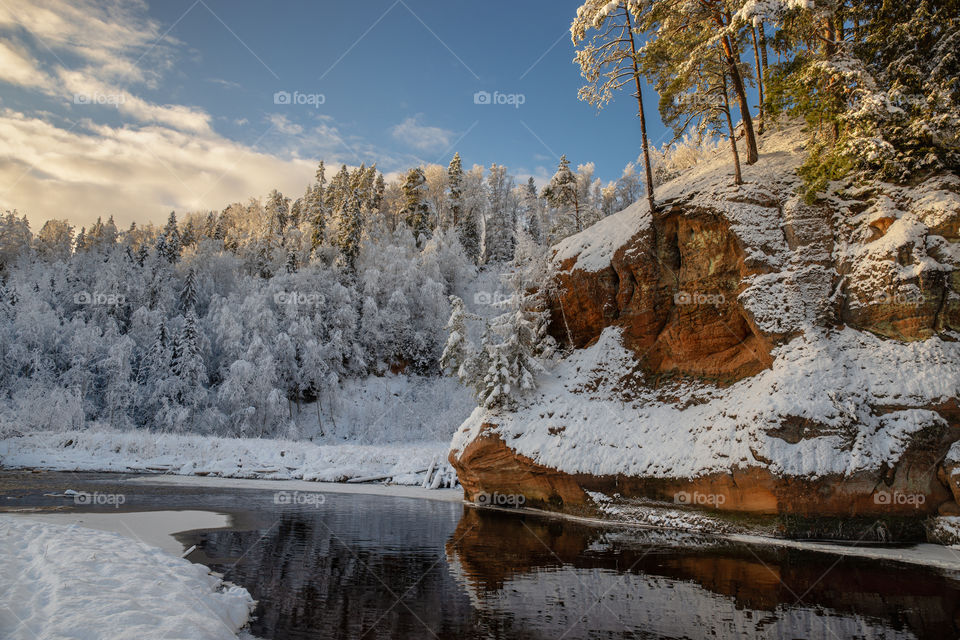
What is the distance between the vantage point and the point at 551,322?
27609 millimetres

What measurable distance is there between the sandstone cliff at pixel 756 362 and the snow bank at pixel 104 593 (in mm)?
13509

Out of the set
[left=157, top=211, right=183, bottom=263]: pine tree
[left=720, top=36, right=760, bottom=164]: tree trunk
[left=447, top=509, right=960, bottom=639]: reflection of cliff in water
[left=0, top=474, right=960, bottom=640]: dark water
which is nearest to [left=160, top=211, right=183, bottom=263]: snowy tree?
[left=157, top=211, right=183, bottom=263]: pine tree

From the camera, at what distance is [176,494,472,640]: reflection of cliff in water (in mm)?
8320

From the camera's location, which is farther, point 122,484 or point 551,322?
→ point 551,322

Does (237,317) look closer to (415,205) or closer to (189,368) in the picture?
(189,368)

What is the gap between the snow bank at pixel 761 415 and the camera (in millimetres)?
14938

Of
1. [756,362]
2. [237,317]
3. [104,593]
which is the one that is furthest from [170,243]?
[756,362]

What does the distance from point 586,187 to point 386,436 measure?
177 ft

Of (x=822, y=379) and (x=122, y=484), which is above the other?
(x=822, y=379)

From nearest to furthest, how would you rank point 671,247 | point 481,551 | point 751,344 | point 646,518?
point 481,551 < point 646,518 < point 751,344 < point 671,247

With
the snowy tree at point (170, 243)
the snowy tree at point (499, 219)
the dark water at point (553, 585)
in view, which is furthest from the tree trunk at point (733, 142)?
the snowy tree at point (170, 243)

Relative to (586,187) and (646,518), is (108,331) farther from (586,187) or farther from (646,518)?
(586,187)

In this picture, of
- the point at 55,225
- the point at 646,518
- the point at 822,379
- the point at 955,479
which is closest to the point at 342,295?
the point at 646,518

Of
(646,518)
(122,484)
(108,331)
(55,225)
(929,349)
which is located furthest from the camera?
(55,225)
